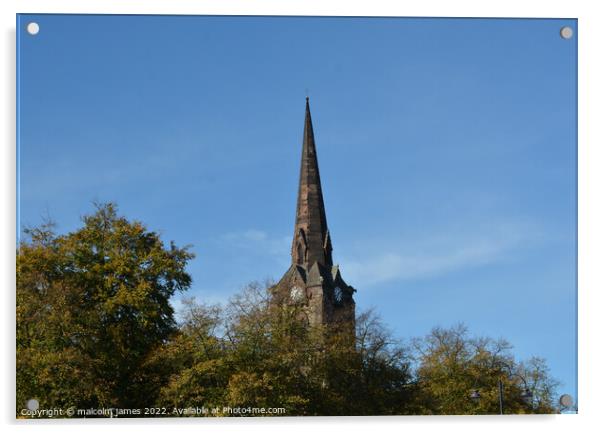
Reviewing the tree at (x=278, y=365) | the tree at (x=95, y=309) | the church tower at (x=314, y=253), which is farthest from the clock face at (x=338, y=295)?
the tree at (x=95, y=309)

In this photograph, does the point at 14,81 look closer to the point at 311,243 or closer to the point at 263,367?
the point at 263,367

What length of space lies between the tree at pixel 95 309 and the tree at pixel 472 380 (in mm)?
5297

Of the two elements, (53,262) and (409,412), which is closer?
(409,412)

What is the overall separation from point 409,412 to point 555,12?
7.28m

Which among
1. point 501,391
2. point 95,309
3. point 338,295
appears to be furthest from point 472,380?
point 338,295

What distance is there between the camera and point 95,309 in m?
19.8

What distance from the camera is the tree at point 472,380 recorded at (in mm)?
18109

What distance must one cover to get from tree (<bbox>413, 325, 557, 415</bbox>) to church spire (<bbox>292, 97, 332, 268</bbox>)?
65.1ft

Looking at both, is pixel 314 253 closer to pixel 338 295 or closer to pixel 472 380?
pixel 338 295

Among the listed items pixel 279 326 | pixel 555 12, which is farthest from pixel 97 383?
pixel 555 12

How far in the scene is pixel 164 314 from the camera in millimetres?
21406

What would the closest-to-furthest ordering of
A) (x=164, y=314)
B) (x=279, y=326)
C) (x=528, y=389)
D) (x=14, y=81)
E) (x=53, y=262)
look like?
(x=14, y=81) < (x=528, y=389) < (x=53, y=262) < (x=164, y=314) < (x=279, y=326)

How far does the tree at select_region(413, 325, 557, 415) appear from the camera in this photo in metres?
18.1

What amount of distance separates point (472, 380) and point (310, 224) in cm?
2427
